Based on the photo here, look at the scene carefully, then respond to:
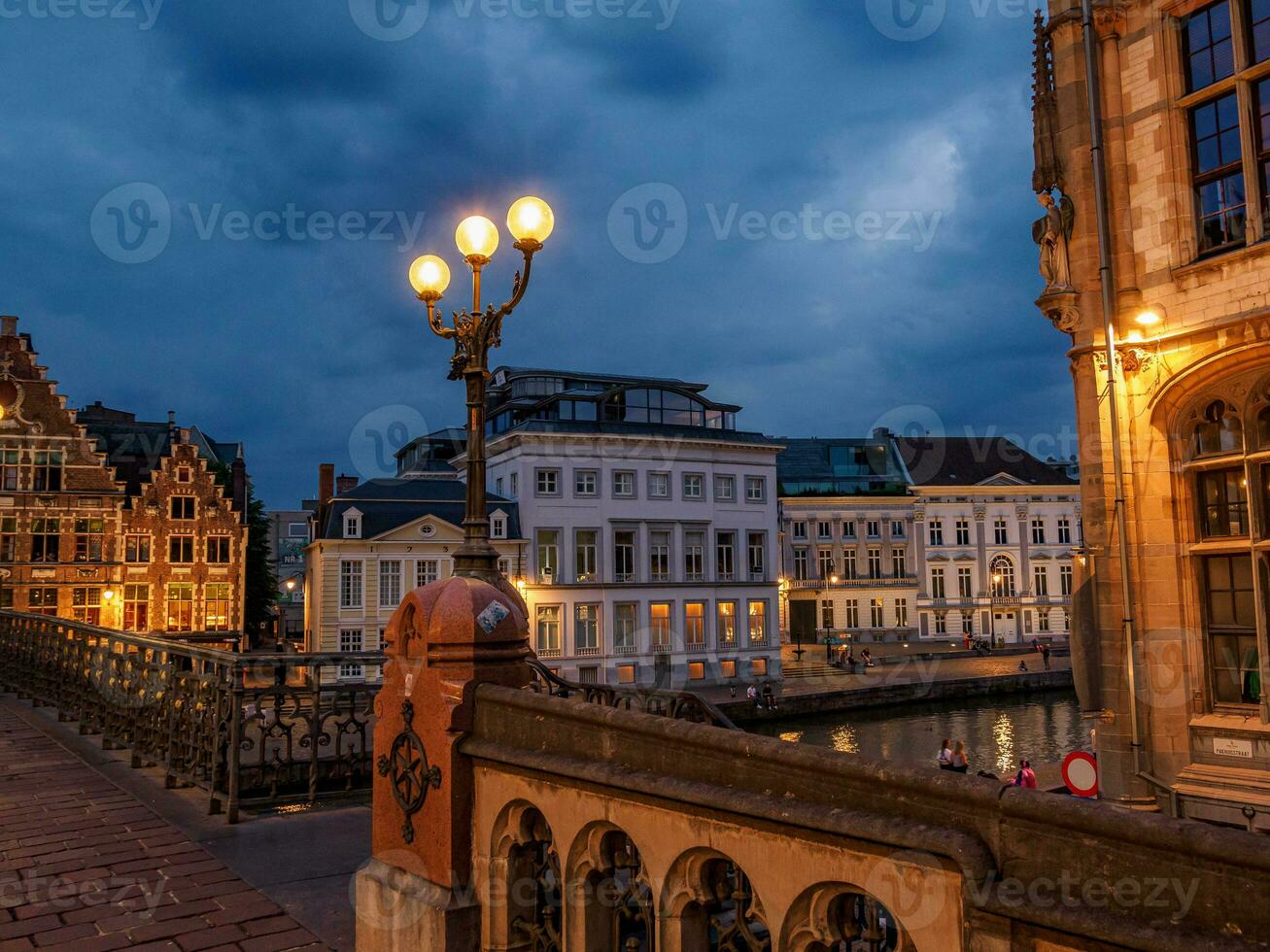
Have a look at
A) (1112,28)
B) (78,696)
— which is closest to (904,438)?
(1112,28)

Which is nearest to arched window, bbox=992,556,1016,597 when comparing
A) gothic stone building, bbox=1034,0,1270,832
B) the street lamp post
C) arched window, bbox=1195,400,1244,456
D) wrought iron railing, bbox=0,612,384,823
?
the street lamp post

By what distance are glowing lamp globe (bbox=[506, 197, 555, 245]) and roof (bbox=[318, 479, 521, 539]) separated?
3169cm

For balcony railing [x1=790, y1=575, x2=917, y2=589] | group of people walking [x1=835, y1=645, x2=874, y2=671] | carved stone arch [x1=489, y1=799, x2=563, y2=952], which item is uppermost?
balcony railing [x1=790, y1=575, x2=917, y2=589]

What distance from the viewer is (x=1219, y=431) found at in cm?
1043

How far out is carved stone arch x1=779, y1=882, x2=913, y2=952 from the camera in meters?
2.54

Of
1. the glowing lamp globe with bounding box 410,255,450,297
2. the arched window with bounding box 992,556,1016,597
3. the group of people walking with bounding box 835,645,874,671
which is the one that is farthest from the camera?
the arched window with bounding box 992,556,1016,597

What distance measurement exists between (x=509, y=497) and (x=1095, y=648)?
1393 inches

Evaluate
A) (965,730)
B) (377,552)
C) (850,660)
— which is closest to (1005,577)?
(850,660)

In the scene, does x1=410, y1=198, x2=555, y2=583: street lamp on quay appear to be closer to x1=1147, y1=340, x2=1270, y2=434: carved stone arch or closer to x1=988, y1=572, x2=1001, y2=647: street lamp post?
x1=1147, y1=340, x2=1270, y2=434: carved stone arch

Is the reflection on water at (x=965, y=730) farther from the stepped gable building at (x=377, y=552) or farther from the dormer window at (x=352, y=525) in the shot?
the dormer window at (x=352, y=525)

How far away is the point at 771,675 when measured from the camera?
4747cm

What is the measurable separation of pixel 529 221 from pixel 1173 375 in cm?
761

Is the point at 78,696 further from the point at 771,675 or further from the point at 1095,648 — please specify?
the point at 771,675

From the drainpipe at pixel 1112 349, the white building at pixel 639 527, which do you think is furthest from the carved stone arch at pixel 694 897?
the white building at pixel 639 527
